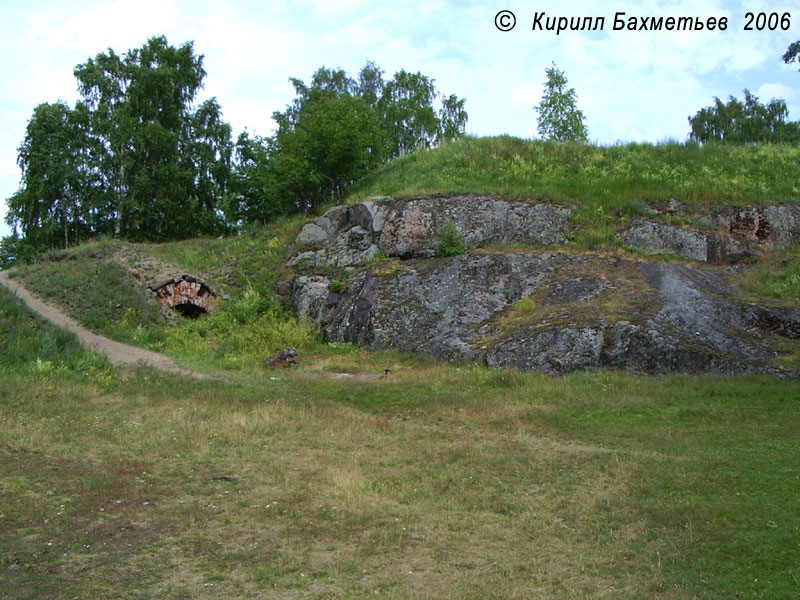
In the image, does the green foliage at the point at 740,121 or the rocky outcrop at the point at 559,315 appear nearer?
the rocky outcrop at the point at 559,315

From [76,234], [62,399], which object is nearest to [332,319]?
[62,399]

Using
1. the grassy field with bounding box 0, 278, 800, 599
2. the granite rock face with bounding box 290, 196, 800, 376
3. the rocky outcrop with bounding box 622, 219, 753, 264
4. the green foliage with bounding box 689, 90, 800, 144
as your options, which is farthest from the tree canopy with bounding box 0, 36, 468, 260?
the green foliage with bounding box 689, 90, 800, 144

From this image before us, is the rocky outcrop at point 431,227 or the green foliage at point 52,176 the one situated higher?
the green foliage at point 52,176

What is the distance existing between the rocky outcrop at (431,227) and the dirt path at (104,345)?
27.4 ft

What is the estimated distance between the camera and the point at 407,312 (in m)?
23.1

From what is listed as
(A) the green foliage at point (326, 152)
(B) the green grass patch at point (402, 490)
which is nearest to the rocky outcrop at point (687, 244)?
(B) the green grass patch at point (402, 490)

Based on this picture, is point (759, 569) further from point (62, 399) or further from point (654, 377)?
point (62, 399)

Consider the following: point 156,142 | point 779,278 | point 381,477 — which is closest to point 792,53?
point 779,278

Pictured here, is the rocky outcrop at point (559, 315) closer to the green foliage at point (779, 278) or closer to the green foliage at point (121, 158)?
the green foliage at point (779, 278)

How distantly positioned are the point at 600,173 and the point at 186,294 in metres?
18.1

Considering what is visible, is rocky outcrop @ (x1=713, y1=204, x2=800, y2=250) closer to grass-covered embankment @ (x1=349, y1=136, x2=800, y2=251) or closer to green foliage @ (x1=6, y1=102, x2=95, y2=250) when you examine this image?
grass-covered embankment @ (x1=349, y1=136, x2=800, y2=251)

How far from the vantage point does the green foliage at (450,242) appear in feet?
84.4

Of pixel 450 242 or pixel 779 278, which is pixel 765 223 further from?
pixel 450 242

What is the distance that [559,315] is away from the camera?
20.6 meters
